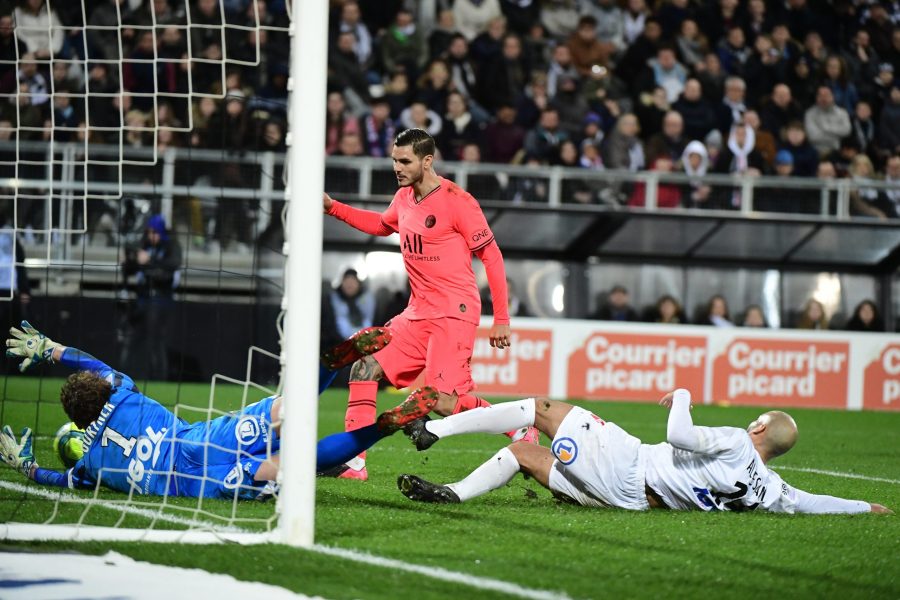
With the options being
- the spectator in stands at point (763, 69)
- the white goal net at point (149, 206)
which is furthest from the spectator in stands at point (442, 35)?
the spectator in stands at point (763, 69)

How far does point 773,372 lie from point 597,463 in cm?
958

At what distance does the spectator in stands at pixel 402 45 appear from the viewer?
1720cm

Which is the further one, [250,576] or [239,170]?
[239,170]

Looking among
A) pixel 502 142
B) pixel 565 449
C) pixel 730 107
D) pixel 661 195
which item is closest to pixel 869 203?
pixel 730 107

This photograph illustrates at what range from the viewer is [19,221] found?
13.9m

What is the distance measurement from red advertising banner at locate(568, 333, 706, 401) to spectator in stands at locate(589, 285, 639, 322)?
101 cm

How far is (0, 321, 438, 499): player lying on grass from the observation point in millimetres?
5762

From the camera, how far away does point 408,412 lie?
5551 mm

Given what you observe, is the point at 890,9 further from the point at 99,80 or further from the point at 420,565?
the point at 420,565

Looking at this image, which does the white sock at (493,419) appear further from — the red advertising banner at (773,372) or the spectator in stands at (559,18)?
the spectator in stands at (559,18)

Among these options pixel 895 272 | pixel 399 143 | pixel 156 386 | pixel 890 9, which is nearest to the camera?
pixel 399 143

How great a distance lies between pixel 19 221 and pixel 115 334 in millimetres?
1657

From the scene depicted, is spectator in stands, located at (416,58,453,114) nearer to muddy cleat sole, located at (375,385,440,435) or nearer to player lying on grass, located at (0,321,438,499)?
player lying on grass, located at (0,321,438,499)

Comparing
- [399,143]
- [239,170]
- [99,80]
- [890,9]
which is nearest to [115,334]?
[239,170]
